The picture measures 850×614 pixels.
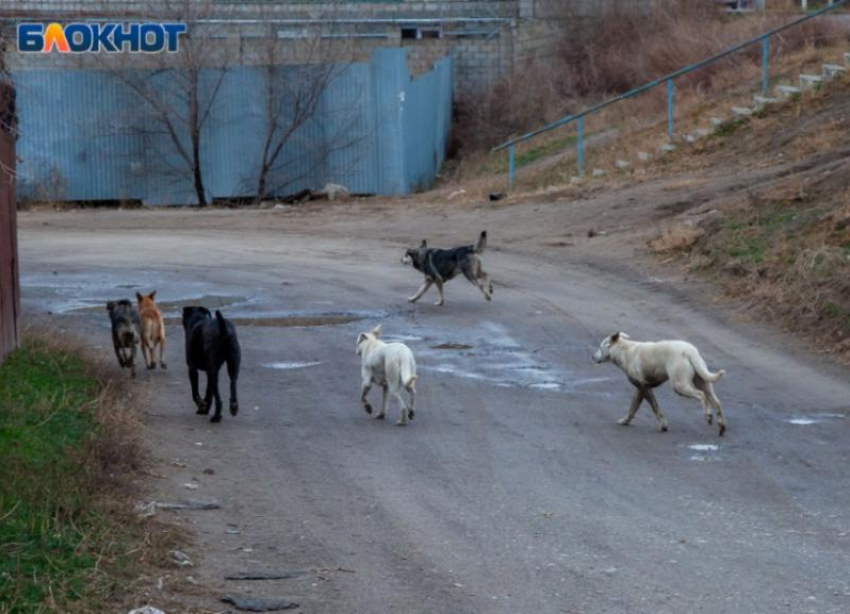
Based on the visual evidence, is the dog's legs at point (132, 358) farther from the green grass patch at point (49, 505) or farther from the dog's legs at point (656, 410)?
the dog's legs at point (656, 410)

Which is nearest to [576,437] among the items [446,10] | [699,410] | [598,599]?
[699,410]

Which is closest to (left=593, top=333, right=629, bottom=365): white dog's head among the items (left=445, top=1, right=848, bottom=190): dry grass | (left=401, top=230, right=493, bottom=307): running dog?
(left=401, top=230, right=493, bottom=307): running dog

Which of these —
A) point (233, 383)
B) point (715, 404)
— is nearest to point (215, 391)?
point (233, 383)

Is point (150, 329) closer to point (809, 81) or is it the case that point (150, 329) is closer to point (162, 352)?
point (162, 352)

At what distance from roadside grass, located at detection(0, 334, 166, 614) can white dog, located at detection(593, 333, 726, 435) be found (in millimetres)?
4602

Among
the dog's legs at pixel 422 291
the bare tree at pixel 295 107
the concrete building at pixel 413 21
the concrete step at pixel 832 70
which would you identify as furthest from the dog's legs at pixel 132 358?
the concrete building at pixel 413 21

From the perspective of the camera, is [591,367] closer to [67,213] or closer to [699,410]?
[699,410]

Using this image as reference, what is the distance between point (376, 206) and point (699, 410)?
768 inches

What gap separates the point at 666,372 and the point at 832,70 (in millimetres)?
20973

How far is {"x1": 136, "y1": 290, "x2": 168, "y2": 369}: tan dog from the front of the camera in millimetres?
15258

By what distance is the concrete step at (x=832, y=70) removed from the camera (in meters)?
31.1

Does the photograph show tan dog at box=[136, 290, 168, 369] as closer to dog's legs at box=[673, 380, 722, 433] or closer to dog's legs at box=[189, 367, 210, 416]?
dog's legs at box=[189, 367, 210, 416]

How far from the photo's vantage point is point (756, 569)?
831 centimetres

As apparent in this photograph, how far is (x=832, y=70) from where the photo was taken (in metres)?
31.4
